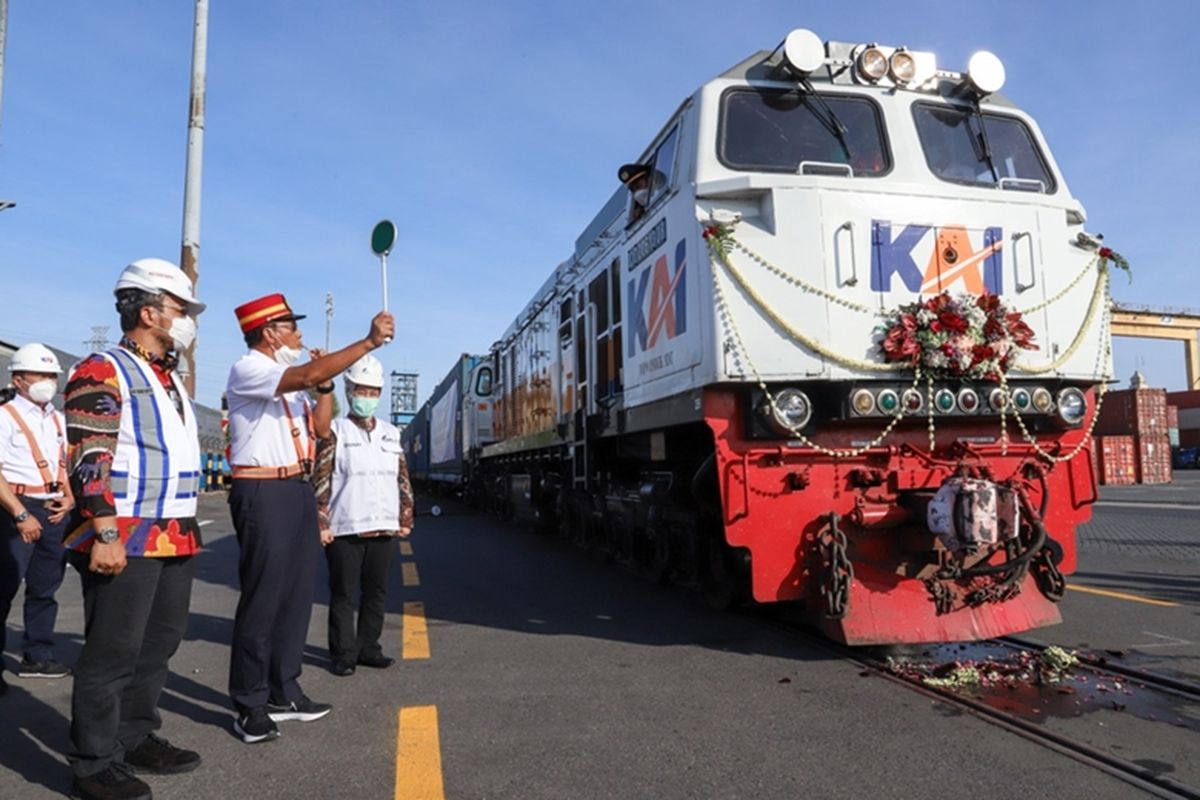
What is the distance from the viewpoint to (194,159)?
43.3 ft

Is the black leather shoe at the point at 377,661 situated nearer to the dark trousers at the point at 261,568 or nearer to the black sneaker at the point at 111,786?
the dark trousers at the point at 261,568

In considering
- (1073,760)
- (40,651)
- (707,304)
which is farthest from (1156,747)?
(40,651)

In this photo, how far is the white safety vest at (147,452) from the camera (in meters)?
3.34

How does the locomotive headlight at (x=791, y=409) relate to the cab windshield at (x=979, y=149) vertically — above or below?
below

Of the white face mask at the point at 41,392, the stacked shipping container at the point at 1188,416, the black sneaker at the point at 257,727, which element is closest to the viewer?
the black sneaker at the point at 257,727

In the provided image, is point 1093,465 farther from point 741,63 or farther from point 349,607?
point 349,607

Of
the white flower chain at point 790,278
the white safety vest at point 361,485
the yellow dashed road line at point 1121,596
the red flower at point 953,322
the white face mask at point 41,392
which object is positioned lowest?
the yellow dashed road line at point 1121,596

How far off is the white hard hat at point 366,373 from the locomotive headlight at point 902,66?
3.80 m

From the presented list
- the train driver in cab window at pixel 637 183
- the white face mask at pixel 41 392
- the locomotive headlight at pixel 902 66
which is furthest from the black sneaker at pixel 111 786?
the locomotive headlight at pixel 902 66

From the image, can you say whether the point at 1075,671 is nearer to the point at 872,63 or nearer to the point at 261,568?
the point at 872,63

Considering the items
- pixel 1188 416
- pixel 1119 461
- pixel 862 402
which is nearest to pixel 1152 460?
pixel 1119 461

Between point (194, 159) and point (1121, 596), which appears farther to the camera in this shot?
point (194, 159)

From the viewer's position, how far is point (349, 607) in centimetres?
519

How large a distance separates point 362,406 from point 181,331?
179 centimetres
